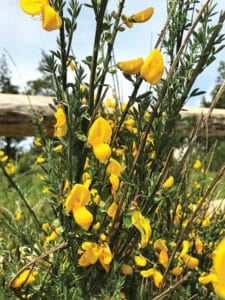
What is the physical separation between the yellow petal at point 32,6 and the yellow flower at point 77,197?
30 cm

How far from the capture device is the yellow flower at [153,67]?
0.79 meters

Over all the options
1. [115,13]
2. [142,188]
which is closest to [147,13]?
[115,13]

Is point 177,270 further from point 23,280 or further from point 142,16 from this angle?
point 142,16

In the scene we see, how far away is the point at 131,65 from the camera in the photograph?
2.69 ft

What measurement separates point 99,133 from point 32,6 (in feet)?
0.80

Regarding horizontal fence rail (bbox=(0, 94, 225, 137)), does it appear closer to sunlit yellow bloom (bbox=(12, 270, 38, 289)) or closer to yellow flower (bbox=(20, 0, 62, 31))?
sunlit yellow bloom (bbox=(12, 270, 38, 289))

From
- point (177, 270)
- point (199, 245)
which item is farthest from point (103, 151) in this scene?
point (199, 245)

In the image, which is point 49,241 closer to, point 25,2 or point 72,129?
point 72,129

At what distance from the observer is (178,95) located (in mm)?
1009

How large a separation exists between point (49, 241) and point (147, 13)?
1.96 ft

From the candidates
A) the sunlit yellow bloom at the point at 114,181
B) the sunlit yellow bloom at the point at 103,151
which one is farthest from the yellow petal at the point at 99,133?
the sunlit yellow bloom at the point at 114,181

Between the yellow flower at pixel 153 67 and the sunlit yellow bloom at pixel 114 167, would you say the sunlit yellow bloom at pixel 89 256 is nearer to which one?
the sunlit yellow bloom at pixel 114 167

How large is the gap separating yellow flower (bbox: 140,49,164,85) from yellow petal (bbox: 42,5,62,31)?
0.16 metres

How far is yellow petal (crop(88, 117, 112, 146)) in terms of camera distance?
81cm
